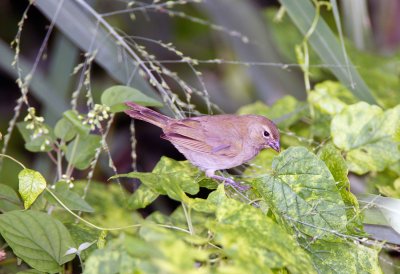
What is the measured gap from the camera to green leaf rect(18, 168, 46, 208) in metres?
1.49

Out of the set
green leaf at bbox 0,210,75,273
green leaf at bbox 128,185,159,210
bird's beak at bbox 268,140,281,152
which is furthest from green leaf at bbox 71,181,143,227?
bird's beak at bbox 268,140,281,152

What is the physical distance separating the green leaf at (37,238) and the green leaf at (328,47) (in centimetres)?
105

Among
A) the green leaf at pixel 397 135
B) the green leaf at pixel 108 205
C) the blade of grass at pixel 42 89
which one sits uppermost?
the green leaf at pixel 397 135

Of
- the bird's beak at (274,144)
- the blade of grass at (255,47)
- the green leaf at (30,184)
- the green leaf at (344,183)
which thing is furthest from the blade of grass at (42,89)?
the green leaf at (344,183)

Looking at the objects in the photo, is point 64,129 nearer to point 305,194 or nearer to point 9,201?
point 9,201

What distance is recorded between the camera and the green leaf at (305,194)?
1500 millimetres

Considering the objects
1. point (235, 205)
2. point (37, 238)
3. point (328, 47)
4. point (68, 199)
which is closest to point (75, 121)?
point (68, 199)

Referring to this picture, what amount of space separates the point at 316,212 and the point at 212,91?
2.18m

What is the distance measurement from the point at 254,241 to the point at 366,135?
33.9 inches

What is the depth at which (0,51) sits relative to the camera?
280 centimetres

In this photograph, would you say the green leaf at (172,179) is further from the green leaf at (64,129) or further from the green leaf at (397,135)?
the green leaf at (397,135)

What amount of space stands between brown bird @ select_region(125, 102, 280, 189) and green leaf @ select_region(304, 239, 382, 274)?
55cm

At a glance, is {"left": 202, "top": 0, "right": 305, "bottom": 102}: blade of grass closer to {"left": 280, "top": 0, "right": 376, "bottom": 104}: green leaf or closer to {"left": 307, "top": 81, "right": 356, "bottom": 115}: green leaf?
{"left": 307, "top": 81, "right": 356, "bottom": 115}: green leaf

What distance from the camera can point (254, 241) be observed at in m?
1.22
